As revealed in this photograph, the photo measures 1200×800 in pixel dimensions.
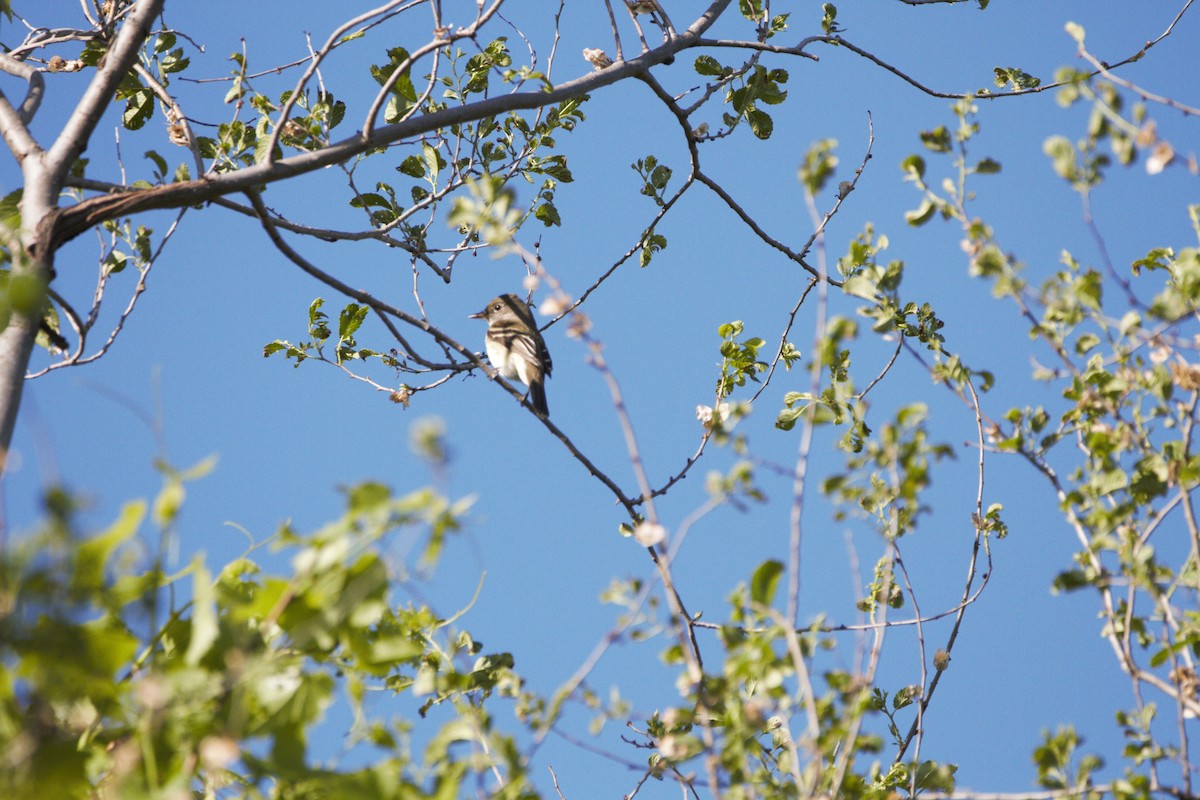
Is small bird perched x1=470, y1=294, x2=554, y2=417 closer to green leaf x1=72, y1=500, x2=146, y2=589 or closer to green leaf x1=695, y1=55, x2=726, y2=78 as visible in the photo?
green leaf x1=695, y1=55, x2=726, y2=78

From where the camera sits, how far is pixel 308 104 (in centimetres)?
495

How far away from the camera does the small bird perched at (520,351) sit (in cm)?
812

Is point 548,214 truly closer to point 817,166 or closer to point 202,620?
point 817,166

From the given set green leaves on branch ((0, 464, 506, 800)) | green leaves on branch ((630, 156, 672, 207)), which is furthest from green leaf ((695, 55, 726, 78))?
green leaves on branch ((0, 464, 506, 800))

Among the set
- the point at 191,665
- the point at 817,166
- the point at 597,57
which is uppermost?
the point at 597,57

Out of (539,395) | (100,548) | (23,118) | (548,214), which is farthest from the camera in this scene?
(539,395)

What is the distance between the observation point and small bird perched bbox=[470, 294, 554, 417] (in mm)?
8125

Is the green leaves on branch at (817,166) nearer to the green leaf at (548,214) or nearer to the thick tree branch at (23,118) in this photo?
the thick tree branch at (23,118)

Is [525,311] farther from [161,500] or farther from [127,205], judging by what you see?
[161,500]

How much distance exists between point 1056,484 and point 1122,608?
42 cm

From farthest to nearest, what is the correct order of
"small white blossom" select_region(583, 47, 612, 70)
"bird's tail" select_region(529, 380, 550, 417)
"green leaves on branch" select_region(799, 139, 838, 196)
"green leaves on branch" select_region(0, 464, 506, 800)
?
"bird's tail" select_region(529, 380, 550, 417) < "small white blossom" select_region(583, 47, 612, 70) < "green leaves on branch" select_region(799, 139, 838, 196) < "green leaves on branch" select_region(0, 464, 506, 800)

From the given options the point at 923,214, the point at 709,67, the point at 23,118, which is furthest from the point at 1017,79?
the point at 23,118

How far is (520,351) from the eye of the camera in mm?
8383

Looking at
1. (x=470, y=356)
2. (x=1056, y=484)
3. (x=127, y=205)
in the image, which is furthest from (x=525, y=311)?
(x=1056, y=484)
